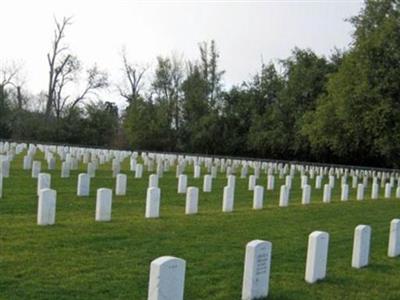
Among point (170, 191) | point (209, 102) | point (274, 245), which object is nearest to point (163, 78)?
point (209, 102)

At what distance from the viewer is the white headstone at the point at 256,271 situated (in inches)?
249

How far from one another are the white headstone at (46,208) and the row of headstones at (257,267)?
4466 mm

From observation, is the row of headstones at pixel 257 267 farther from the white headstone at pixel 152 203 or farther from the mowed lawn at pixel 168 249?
the white headstone at pixel 152 203

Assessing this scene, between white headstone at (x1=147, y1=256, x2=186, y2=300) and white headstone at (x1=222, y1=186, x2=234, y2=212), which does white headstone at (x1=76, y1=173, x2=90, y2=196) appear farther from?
white headstone at (x1=147, y1=256, x2=186, y2=300)

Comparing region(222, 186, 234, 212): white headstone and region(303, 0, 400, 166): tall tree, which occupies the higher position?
region(303, 0, 400, 166): tall tree

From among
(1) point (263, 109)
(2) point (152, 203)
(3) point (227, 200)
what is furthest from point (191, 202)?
(1) point (263, 109)

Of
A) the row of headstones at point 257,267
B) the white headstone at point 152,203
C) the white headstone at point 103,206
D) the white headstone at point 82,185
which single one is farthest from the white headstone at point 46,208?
the white headstone at point 82,185

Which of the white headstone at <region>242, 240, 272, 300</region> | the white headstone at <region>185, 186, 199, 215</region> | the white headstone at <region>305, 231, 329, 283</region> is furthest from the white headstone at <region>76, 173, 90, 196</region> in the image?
the white headstone at <region>242, 240, 272, 300</region>

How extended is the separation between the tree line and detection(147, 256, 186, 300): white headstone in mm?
27148

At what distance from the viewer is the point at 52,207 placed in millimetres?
9852

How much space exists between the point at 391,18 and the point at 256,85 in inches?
889

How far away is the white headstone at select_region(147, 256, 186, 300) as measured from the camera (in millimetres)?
4889

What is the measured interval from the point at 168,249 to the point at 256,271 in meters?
2.46

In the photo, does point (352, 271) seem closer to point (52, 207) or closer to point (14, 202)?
point (52, 207)
